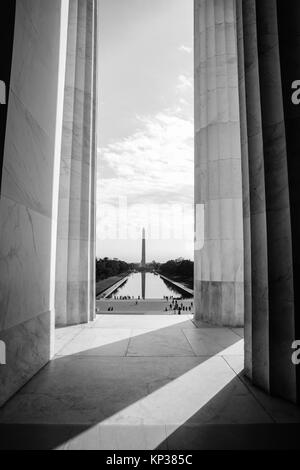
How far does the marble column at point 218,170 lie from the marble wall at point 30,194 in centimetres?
879

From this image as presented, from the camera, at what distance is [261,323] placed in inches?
261

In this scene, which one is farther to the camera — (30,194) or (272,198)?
(30,194)

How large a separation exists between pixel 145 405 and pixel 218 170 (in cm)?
1223

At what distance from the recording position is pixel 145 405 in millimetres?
5621

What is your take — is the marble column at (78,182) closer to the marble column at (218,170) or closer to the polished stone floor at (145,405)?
the polished stone floor at (145,405)

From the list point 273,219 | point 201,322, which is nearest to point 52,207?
point 273,219

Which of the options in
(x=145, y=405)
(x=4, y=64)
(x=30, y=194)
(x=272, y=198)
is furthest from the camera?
(x=30, y=194)

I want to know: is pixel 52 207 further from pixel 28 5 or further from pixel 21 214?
pixel 28 5

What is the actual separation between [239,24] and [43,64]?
637 cm

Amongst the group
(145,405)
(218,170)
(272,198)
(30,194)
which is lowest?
(145,405)

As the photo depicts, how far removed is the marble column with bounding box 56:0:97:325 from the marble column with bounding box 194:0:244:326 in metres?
6.22

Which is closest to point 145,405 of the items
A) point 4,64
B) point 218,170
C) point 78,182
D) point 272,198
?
point 272,198

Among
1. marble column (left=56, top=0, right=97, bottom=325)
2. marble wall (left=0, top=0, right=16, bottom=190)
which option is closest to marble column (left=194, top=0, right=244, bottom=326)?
marble column (left=56, top=0, right=97, bottom=325)

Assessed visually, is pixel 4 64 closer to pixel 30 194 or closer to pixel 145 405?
pixel 30 194
